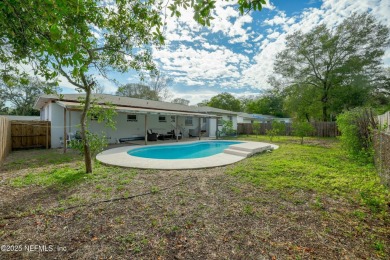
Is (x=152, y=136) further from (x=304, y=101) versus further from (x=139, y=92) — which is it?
(x=139, y=92)

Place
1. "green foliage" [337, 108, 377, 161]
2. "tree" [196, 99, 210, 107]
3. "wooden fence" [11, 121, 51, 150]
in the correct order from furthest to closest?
1. "tree" [196, 99, 210, 107]
2. "wooden fence" [11, 121, 51, 150]
3. "green foliage" [337, 108, 377, 161]

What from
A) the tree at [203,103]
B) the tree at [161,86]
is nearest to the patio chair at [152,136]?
the tree at [161,86]

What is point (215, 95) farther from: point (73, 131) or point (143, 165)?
point (143, 165)

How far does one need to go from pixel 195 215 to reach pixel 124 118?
1300 centimetres

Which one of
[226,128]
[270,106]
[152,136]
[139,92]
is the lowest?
[152,136]

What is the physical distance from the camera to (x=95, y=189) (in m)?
4.50

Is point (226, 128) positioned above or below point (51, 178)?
above

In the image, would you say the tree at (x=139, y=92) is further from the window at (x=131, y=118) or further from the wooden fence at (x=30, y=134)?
the wooden fence at (x=30, y=134)

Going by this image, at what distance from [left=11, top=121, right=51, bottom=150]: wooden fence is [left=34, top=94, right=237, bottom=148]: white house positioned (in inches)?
13.6

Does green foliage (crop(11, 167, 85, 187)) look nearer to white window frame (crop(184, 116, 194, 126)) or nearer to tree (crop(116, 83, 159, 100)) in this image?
white window frame (crop(184, 116, 194, 126))

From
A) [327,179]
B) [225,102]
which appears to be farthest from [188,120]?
[225,102]

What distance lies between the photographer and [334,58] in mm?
20812

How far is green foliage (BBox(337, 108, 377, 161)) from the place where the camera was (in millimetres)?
7397

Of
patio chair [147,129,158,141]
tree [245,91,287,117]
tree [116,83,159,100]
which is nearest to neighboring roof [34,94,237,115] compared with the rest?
patio chair [147,129,158,141]
